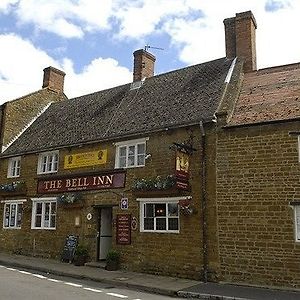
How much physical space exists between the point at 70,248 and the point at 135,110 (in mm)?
6747

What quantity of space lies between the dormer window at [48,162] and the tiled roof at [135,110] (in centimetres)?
44

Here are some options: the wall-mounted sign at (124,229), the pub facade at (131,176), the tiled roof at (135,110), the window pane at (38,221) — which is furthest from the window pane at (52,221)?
the wall-mounted sign at (124,229)

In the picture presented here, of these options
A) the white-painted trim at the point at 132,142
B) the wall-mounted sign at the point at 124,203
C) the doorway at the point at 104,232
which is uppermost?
the white-painted trim at the point at 132,142

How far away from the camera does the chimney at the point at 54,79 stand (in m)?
26.5

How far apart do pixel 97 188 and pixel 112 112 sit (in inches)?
171

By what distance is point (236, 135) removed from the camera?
1335 cm

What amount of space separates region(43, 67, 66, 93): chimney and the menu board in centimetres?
1255

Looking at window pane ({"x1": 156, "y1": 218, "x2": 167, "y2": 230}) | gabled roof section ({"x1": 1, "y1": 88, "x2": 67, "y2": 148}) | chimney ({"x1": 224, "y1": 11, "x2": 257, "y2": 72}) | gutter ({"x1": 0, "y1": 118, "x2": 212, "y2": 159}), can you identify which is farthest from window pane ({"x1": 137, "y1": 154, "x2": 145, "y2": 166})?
gabled roof section ({"x1": 1, "y1": 88, "x2": 67, "y2": 148})

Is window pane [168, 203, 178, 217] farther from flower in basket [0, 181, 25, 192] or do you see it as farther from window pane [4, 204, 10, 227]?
window pane [4, 204, 10, 227]

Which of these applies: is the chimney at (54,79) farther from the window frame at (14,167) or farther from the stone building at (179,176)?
the window frame at (14,167)

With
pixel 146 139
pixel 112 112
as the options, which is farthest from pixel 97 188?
pixel 112 112

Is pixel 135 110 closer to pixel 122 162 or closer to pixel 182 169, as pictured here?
pixel 122 162

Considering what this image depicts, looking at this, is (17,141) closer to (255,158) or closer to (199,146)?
(199,146)

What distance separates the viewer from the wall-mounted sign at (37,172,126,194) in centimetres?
1617
